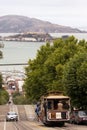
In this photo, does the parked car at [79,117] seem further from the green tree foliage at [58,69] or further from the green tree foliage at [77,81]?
the green tree foliage at [58,69]

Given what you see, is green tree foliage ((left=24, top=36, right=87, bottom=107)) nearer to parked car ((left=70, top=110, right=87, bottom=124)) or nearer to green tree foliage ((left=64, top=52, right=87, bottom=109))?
green tree foliage ((left=64, top=52, right=87, bottom=109))

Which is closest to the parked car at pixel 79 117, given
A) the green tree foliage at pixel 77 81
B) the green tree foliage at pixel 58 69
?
the green tree foliage at pixel 77 81

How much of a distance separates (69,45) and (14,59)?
168ft

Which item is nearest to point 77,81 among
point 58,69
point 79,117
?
point 79,117

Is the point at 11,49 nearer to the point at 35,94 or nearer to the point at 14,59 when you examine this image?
the point at 14,59

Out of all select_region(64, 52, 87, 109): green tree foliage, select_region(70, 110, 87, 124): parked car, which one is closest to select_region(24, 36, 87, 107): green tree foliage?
select_region(64, 52, 87, 109): green tree foliage

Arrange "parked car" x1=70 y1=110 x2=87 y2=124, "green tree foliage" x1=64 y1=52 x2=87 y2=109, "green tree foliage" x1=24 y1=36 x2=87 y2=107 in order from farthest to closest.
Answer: "green tree foliage" x1=24 y1=36 x2=87 y2=107, "green tree foliage" x1=64 y1=52 x2=87 y2=109, "parked car" x1=70 y1=110 x2=87 y2=124

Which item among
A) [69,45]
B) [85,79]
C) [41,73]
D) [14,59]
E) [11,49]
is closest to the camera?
[85,79]

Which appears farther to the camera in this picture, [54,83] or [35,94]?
[35,94]

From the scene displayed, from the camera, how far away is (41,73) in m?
71.8

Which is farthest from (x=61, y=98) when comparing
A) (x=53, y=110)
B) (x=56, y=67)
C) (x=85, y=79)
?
(x=56, y=67)

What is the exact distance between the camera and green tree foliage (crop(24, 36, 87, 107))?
53.1 m

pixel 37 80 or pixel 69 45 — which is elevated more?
pixel 69 45

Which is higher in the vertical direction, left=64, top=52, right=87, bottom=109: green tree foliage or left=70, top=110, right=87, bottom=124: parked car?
left=64, top=52, right=87, bottom=109: green tree foliage
